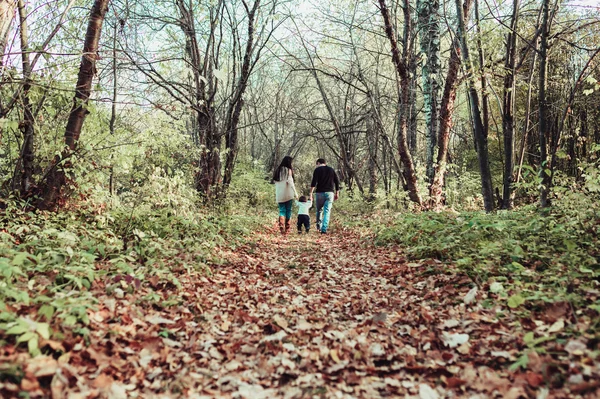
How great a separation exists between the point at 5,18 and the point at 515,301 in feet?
21.8

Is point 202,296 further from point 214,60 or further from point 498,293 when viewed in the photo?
point 214,60

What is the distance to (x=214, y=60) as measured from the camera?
11.6 meters

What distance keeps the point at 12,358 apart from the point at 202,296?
83.0 inches

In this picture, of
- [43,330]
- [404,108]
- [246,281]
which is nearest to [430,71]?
[404,108]

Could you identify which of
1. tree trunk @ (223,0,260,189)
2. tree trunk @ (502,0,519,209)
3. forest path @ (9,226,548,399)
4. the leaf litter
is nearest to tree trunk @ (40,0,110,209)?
forest path @ (9,226,548,399)

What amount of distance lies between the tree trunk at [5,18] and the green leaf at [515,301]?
6.25 m

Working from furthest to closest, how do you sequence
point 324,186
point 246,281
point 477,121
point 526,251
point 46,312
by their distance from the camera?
point 324,186
point 477,121
point 246,281
point 526,251
point 46,312

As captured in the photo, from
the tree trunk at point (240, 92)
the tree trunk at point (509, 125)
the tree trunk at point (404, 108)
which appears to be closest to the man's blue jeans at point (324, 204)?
the tree trunk at point (404, 108)

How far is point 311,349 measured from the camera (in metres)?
3.08

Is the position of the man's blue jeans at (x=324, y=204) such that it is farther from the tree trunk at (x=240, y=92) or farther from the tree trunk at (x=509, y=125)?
the tree trunk at (x=509, y=125)

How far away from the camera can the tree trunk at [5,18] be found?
4398 mm

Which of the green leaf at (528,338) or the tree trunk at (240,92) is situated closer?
the green leaf at (528,338)

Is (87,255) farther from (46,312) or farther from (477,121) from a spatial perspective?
(477,121)

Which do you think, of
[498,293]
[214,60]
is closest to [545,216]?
[498,293]
